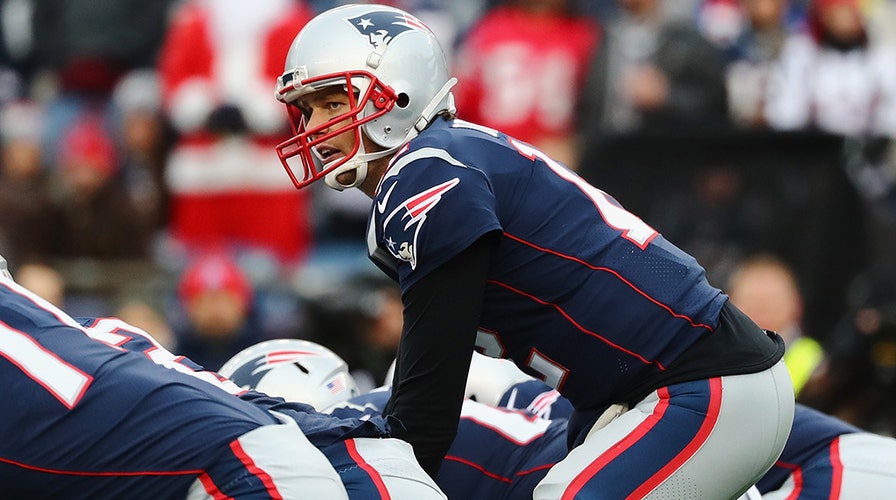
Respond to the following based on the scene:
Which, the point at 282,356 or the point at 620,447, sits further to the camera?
the point at 282,356

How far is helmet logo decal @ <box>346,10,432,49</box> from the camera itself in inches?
163

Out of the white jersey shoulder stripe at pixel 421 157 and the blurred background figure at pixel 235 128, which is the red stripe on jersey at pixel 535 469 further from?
the blurred background figure at pixel 235 128

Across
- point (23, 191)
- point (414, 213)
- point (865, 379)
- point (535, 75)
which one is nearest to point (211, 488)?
point (414, 213)

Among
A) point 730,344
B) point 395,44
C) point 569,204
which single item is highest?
point 395,44

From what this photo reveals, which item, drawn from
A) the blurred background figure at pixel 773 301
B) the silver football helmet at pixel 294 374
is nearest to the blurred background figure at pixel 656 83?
the blurred background figure at pixel 773 301

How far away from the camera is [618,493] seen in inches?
148

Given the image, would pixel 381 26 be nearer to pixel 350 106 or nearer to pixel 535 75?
pixel 350 106

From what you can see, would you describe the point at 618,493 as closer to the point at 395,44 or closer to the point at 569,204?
the point at 569,204

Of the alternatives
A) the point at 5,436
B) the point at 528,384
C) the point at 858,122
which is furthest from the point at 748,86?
the point at 5,436

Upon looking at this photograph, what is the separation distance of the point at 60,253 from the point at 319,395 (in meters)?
5.61

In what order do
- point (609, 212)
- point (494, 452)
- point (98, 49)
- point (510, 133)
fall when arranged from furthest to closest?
point (98, 49), point (510, 133), point (494, 452), point (609, 212)

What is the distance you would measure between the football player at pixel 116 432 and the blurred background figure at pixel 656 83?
4.97 m

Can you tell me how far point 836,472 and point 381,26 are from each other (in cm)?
193

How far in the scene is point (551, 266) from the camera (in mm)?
3828
